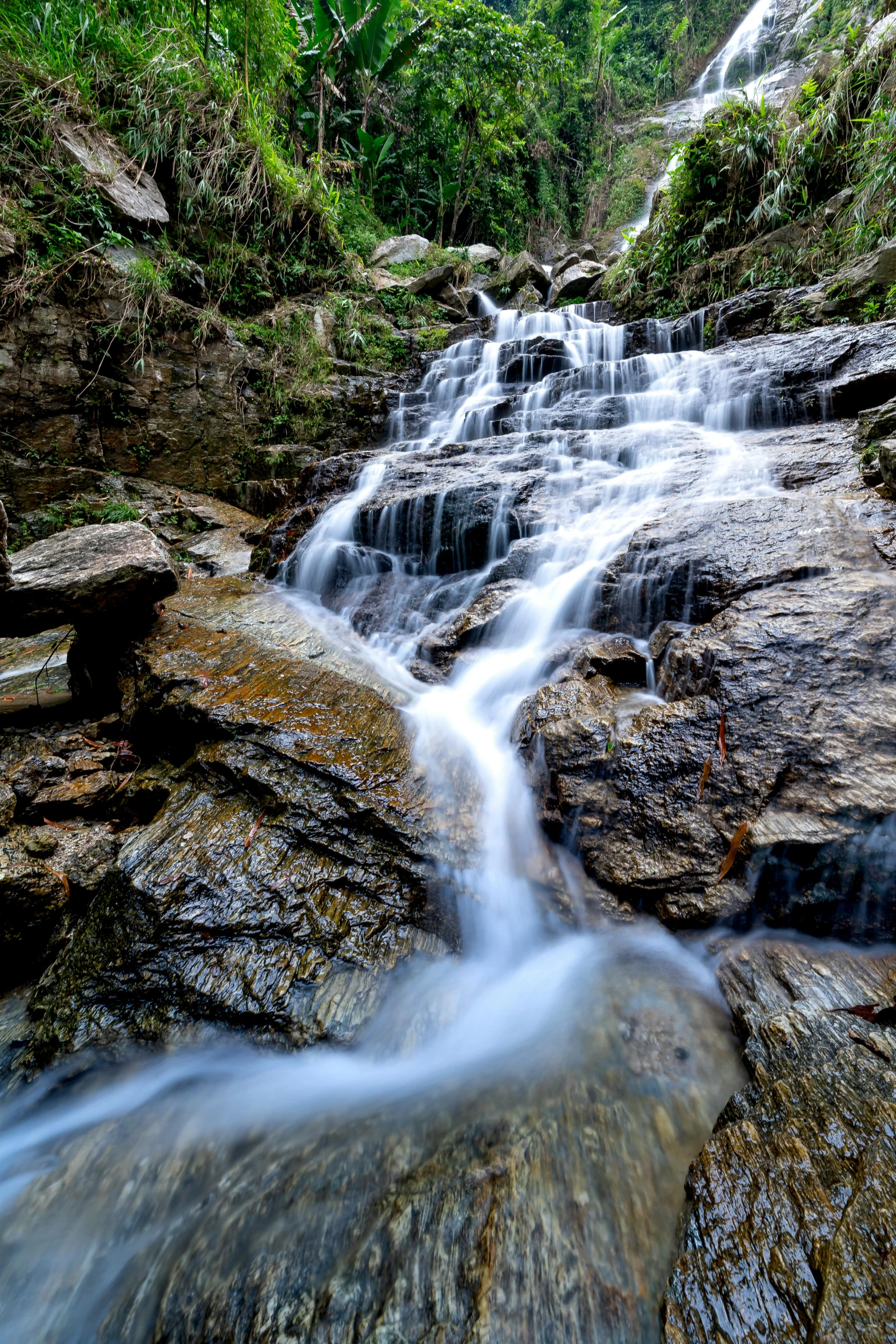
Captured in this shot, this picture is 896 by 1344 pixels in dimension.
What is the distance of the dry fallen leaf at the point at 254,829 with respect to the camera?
7.50 ft

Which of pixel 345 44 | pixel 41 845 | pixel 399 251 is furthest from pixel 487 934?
pixel 345 44

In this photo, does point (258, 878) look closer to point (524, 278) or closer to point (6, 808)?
point (6, 808)

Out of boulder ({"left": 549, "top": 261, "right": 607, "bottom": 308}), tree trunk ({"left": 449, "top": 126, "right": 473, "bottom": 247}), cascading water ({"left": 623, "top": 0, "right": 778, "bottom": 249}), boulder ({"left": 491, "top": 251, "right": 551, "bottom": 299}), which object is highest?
cascading water ({"left": 623, "top": 0, "right": 778, "bottom": 249})

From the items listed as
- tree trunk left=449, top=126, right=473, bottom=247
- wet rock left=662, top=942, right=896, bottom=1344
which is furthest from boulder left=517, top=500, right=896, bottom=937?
tree trunk left=449, top=126, right=473, bottom=247

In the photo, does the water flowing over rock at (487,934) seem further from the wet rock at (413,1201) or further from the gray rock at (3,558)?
the gray rock at (3,558)

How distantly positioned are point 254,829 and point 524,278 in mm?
14148

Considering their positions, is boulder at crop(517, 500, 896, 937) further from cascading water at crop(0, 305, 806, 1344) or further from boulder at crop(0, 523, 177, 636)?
boulder at crop(0, 523, 177, 636)

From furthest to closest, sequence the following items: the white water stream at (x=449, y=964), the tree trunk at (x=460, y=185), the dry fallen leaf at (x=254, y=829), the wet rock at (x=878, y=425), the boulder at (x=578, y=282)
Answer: the tree trunk at (x=460, y=185), the boulder at (x=578, y=282), the wet rock at (x=878, y=425), the dry fallen leaf at (x=254, y=829), the white water stream at (x=449, y=964)

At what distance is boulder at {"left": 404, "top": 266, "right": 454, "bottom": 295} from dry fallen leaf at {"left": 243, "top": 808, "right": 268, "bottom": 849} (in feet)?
37.9

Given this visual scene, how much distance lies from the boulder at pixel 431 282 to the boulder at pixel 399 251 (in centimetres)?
78

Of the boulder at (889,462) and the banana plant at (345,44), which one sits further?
the banana plant at (345,44)

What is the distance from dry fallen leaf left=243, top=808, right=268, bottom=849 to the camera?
229 cm

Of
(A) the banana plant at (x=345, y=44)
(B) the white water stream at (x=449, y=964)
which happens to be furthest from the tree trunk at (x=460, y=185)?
(B) the white water stream at (x=449, y=964)

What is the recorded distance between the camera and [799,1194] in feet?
3.81
